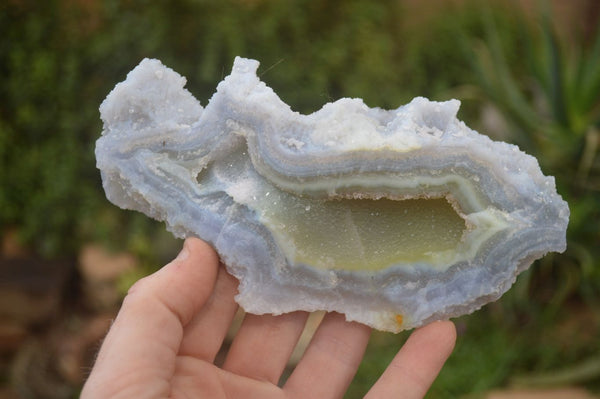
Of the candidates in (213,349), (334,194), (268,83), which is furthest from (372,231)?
(268,83)

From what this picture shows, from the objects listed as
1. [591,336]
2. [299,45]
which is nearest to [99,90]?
[299,45]

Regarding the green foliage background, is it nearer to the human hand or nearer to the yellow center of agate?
the human hand

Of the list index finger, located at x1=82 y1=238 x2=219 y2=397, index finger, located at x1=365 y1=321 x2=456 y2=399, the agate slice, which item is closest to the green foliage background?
index finger, located at x1=365 y1=321 x2=456 y2=399

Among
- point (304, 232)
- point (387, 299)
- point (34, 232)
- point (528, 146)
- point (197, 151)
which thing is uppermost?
point (197, 151)

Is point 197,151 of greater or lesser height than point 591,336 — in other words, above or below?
above

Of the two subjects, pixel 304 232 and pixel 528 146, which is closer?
pixel 304 232

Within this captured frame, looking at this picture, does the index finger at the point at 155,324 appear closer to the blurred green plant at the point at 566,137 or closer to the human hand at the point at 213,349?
the human hand at the point at 213,349

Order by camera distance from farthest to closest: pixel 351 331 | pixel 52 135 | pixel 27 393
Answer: pixel 52 135 → pixel 27 393 → pixel 351 331

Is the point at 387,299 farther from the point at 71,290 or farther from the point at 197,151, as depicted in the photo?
the point at 71,290

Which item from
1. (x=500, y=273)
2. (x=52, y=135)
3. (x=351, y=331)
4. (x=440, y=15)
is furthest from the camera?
(x=440, y=15)
